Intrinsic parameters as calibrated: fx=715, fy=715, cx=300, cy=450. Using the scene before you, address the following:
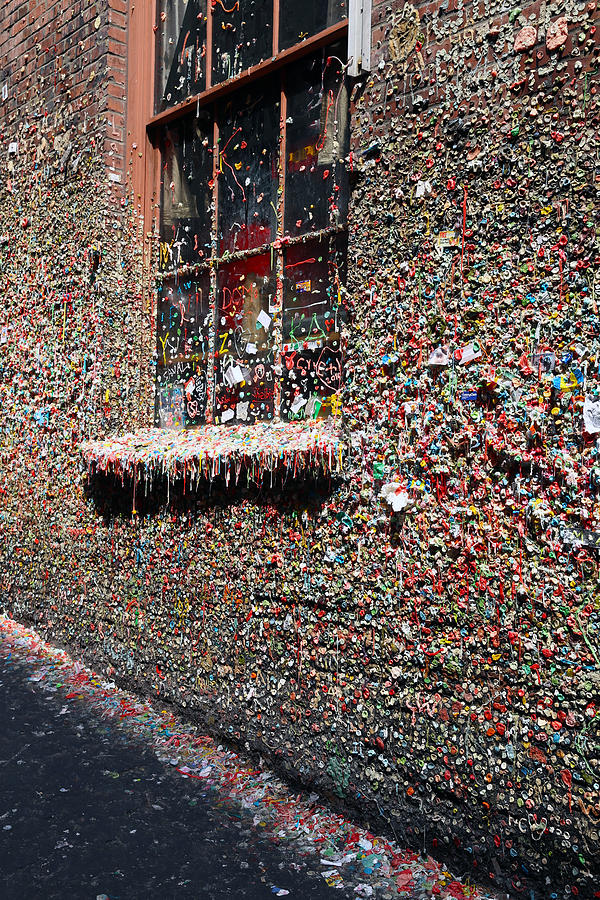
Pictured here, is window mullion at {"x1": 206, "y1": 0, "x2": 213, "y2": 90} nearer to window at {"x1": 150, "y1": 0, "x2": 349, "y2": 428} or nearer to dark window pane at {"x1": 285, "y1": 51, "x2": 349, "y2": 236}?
window at {"x1": 150, "y1": 0, "x2": 349, "y2": 428}

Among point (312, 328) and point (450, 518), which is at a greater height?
point (312, 328)

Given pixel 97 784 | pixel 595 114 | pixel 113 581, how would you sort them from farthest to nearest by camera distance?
1. pixel 113 581
2. pixel 97 784
3. pixel 595 114

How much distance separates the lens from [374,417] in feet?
8.07

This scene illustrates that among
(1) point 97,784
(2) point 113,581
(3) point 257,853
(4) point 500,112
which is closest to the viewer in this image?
(4) point 500,112

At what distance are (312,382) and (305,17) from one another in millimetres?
1537

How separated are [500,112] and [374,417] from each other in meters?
1.01

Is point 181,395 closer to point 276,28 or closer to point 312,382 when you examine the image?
point 312,382

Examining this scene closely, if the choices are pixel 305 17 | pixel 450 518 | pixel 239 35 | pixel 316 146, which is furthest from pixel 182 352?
pixel 450 518

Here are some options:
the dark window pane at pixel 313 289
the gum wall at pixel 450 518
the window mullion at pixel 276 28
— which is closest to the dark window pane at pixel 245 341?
the dark window pane at pixel 313 289

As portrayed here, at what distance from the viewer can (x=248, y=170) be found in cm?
333

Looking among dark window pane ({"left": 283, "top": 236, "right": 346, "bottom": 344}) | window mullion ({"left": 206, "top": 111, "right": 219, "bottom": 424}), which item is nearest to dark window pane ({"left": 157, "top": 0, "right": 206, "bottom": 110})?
window mullion ({"left": 206, "top": 111, "right": 219, "bottom": 424})

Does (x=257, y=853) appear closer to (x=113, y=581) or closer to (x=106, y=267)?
(x=113, y=581)

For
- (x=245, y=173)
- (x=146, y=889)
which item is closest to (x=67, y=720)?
(x=146, y=889)

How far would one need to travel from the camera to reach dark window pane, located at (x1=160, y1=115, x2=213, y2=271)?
141 inches
